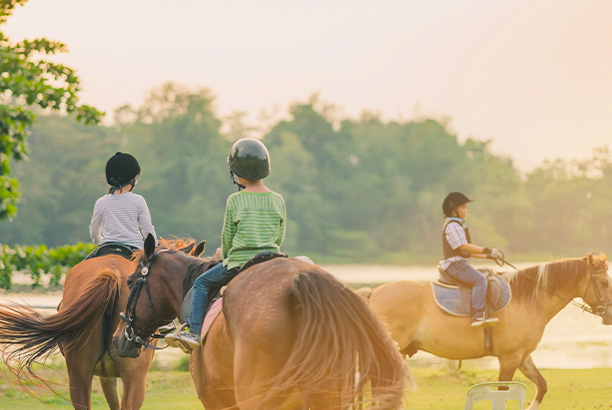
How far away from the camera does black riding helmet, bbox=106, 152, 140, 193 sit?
776 centimetres

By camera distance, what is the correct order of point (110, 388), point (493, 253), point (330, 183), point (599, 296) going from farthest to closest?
1. point (330, 183)
2. point (599, 296)
3. point (493, 253)
4. point (110, 388)

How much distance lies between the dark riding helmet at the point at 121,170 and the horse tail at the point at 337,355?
333 cm

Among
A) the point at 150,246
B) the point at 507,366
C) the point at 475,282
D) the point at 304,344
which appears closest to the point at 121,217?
the point at 150,246

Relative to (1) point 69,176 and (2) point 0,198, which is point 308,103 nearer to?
(1) point 69,176

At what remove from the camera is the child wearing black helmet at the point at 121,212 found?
768cm

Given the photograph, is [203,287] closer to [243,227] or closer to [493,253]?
[243,227]

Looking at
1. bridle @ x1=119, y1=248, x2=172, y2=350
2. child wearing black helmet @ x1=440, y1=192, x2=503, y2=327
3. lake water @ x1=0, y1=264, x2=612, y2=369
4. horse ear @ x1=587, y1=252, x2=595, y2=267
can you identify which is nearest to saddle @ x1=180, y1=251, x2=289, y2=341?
→ bridle @ x1=119, y1=248, x2=172, y2=350

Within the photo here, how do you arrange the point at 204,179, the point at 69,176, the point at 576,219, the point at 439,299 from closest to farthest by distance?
the point at 439,299 < the point at 69,176 < the point at 204,179 < the point at 576,219

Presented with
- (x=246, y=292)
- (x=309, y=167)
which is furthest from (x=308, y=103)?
(x=246, y=292)

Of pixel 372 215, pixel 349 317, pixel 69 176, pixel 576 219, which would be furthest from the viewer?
pixel 576 219

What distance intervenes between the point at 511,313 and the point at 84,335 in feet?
17.9

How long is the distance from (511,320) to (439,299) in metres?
0.90

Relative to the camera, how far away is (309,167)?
2950 inches

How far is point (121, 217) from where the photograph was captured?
7.70 m
